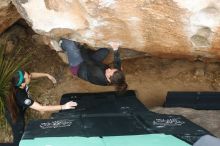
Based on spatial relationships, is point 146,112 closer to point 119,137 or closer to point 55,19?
point 119,137

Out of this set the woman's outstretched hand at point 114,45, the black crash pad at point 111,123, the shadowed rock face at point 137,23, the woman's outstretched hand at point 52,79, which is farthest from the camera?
the woman's outstretched hand at point 52,79

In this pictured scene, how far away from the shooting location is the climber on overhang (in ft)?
17.2

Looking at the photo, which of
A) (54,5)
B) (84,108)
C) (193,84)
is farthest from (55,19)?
(193,84)

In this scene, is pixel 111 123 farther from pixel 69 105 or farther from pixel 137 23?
pixel 137 23

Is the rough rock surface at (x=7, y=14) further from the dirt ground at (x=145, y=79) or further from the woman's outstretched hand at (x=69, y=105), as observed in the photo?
the woman's outstretched hand at (x=69, y=105)

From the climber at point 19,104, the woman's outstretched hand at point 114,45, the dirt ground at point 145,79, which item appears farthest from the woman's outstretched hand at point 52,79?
the woman's outstretched hand at point 114,45

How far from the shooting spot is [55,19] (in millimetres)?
5293

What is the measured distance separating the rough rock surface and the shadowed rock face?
56 cm

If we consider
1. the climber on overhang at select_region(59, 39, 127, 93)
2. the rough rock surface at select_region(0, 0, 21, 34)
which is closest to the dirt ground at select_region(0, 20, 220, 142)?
the rough rock surface at select_region(0, 0, 21, 34)

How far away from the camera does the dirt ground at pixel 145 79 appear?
6461 millimetres

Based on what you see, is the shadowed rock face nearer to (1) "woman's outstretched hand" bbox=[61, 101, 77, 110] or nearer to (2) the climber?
(2) the climber

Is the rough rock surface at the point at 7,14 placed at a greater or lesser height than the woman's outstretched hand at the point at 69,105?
greater

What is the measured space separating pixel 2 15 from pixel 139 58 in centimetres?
203

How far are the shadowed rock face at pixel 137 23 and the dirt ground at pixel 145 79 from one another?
903 mm
